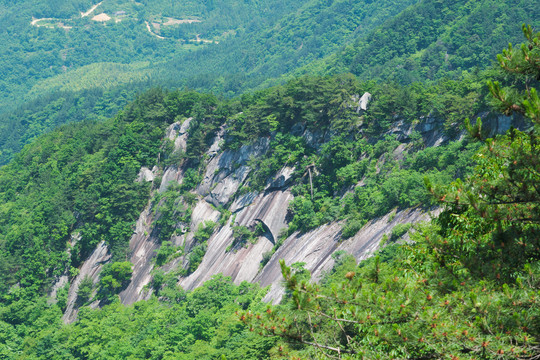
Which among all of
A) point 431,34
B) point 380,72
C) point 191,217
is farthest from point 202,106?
point 431,34

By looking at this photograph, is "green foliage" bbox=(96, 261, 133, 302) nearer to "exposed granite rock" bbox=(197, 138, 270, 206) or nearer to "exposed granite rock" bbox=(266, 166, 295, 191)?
"exposed granite rock" bbox=(197, 138, 270, 206)

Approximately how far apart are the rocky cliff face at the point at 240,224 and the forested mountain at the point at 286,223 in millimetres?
221

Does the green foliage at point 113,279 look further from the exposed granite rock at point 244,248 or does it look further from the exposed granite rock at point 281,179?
the exposed granite rock at point 281,179

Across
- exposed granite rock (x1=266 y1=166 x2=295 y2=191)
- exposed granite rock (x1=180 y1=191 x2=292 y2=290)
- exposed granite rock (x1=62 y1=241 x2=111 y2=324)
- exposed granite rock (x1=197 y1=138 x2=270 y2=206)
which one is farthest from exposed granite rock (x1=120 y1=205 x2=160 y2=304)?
exposed granite rock (x1=266 y1=166 x2=295 y2=191)

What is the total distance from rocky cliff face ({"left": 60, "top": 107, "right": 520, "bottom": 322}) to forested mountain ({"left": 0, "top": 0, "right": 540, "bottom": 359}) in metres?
0.22

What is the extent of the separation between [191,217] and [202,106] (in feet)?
51.6

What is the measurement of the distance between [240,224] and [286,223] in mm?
6287

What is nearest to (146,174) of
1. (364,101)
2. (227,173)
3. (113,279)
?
(227,173)

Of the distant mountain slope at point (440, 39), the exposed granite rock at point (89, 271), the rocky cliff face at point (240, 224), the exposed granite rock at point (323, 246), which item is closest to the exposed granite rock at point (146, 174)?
the rocky cliff face at point (240, 224)

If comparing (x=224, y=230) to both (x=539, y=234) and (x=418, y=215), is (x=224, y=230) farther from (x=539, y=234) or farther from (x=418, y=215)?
(x=539, y=234)

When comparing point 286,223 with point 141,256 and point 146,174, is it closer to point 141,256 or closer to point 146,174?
point 141,256

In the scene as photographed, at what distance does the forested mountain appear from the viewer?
11.1 m

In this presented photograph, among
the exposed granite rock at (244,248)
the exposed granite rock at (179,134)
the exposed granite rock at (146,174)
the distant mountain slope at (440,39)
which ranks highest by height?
the exposed granite rock at (179,134)

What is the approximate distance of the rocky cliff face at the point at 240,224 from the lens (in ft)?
141
